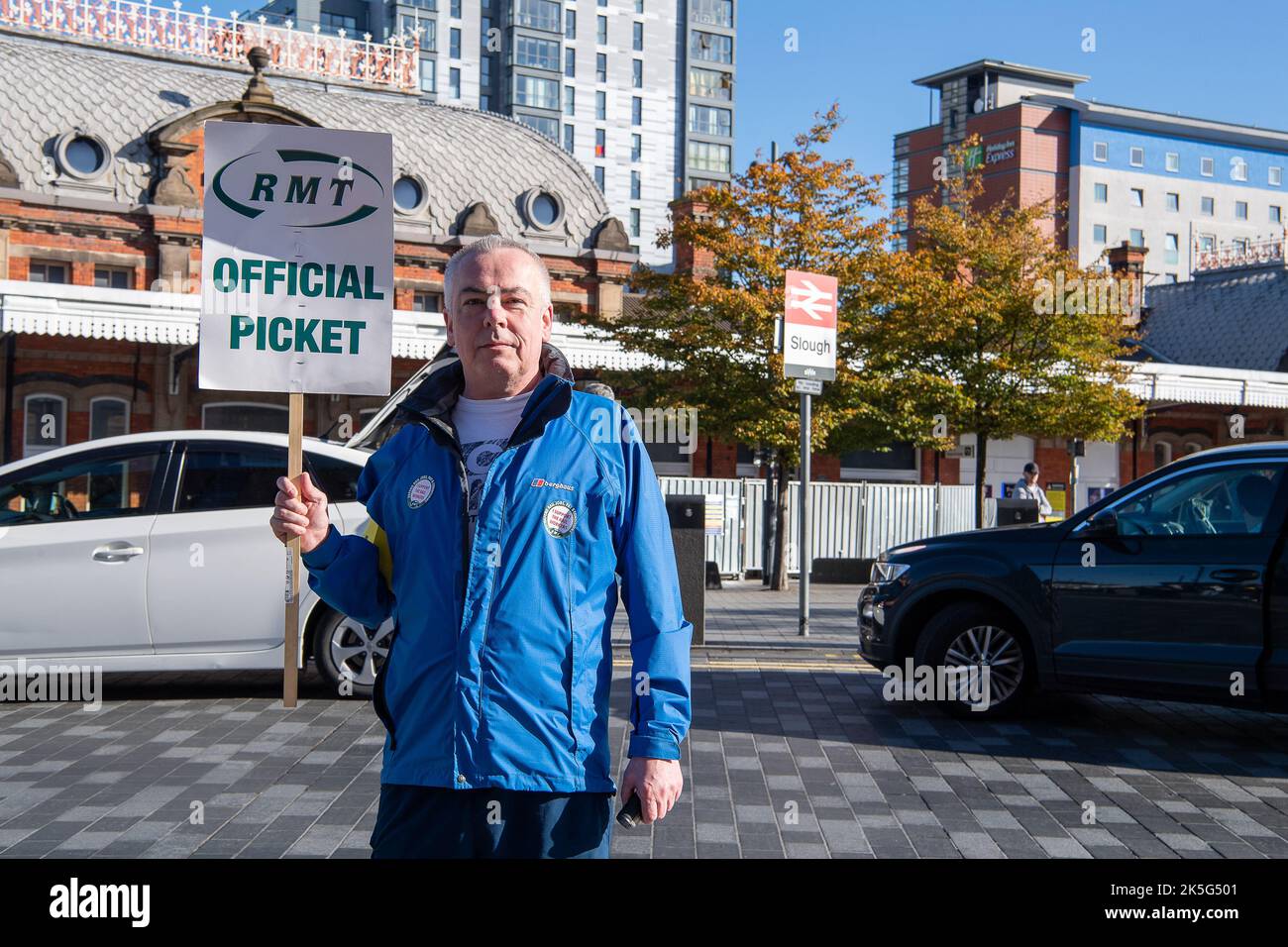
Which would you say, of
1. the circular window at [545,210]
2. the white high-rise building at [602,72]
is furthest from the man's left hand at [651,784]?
the white high-rise building at [602,72]

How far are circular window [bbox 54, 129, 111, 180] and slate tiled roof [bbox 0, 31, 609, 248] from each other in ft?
1.12

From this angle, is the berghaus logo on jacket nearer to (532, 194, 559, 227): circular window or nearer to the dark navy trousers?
the dark navy trousers

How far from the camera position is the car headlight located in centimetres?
892

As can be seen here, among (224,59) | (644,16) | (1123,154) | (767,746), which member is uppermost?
(644,16)

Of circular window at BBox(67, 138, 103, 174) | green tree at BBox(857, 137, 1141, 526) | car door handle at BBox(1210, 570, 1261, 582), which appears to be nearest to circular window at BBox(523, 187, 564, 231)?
circular window at BBox(67, 138, 103, 174)

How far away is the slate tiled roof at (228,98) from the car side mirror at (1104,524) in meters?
32.6

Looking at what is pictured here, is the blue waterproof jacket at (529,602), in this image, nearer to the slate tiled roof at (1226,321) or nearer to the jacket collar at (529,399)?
the jacket collar at (529,399)

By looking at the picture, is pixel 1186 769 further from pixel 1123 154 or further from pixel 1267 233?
pixel 1267 233

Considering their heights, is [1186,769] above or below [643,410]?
below

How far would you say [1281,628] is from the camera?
24.2 ft

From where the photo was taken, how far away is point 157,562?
8.41 m

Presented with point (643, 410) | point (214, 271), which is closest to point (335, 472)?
point (214, 271)

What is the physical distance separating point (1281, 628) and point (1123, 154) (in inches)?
3873

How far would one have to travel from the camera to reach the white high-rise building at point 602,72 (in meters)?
95.6
